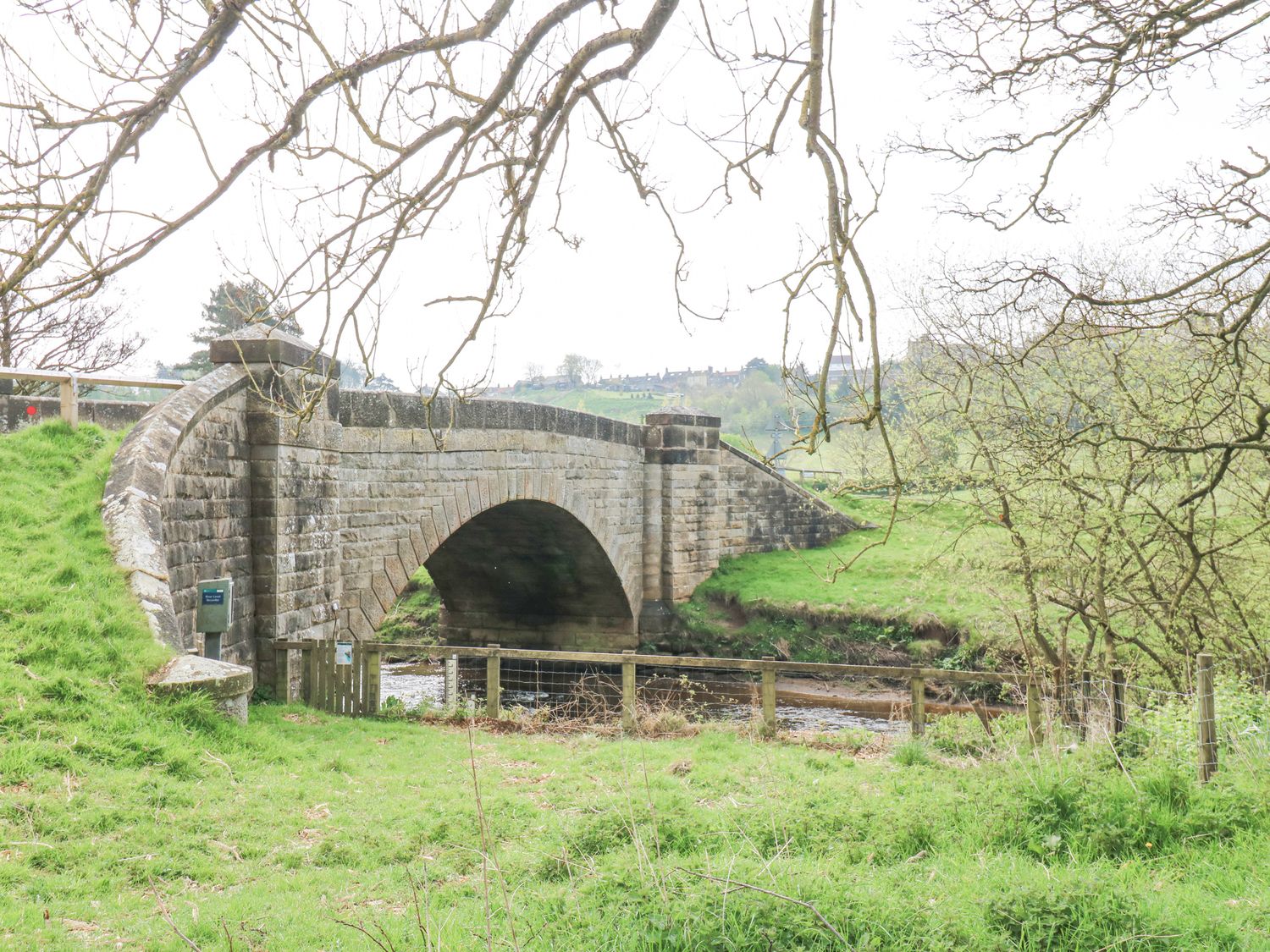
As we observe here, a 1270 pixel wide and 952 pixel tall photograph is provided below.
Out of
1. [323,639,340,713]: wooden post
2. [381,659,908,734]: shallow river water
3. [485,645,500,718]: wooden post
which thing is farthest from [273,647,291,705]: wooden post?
[381,659,908,734]: shallow river water

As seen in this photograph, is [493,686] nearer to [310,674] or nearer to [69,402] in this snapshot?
[310,674]

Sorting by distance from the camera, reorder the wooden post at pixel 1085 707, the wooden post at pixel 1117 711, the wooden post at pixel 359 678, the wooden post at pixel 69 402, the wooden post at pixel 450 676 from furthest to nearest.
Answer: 1. the wooden post at pixel 450 676
2. the wooden post at pixel 359 678
3. the wooden post at pixel 69 402
4. the wooden post at pixel 1085 707
5. the wooden post at pixel 1117 711

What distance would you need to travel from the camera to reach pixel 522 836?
17.0 feet

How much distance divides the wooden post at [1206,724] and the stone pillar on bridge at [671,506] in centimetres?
1431

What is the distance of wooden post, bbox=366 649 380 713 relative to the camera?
9242 millimetres

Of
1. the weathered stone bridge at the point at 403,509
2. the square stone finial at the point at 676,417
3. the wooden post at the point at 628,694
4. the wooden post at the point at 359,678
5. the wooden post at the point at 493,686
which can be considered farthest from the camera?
the square stone finial at the point at 676,417

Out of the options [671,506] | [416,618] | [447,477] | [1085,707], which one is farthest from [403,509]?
[416,618]

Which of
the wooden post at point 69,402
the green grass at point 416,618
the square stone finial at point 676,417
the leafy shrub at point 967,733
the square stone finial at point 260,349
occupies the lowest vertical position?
the green grass at point 416,618

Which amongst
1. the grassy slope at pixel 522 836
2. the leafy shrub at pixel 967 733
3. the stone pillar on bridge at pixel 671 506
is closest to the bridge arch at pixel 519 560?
the stone pillar on bridge at pixel 671 506

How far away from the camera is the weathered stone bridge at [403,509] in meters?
7.58

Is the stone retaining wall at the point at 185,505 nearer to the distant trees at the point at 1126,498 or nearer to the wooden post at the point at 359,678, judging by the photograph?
the wooden post at the point at 359,678

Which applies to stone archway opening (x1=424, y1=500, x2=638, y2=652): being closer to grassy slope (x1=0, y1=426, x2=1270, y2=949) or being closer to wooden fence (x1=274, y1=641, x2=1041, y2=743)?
wooden fence (x1=274, y1=641, x2=1041, y2=743)

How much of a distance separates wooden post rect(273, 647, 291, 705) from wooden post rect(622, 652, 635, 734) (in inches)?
115

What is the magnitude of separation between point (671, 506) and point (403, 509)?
9.08 m
